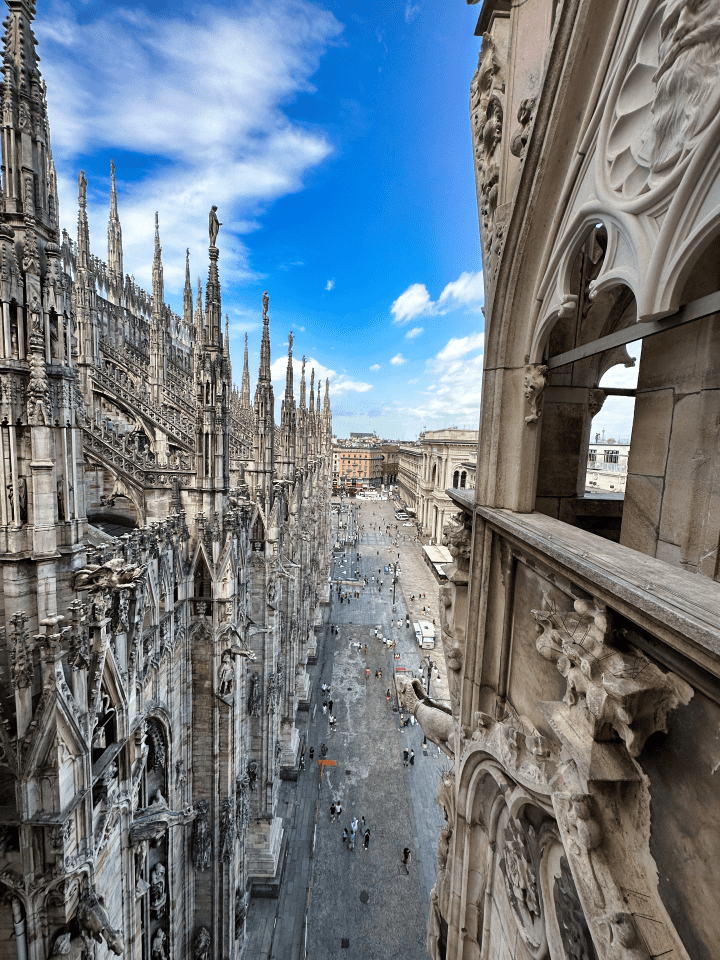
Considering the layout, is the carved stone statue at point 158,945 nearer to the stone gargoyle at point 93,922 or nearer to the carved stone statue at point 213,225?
the stone gargoyle at point 93,922

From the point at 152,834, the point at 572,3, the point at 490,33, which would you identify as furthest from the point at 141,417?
the point at 572,3

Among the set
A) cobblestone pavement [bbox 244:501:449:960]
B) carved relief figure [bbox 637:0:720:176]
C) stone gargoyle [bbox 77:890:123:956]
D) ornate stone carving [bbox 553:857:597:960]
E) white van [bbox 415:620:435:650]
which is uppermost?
carved relief figure [bbox 637:0:720:176]

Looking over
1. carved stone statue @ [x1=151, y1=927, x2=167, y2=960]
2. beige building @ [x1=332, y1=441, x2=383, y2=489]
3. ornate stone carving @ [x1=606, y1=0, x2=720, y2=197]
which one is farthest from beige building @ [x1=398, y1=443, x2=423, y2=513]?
ornate stone carving @ [x1=606, y1=0, x2=720, y2=197]

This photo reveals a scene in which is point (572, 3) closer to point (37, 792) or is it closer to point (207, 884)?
point (37, 792)

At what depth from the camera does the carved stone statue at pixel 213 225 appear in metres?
10.8

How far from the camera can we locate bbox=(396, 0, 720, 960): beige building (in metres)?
1.75

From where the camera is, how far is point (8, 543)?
580 cm

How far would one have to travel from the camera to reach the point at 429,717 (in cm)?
550

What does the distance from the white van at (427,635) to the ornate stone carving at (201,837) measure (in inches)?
895

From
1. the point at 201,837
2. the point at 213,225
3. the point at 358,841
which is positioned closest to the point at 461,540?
the point at 213,225

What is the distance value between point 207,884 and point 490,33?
17.0m

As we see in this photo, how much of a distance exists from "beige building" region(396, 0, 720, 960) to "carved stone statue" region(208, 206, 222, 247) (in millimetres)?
8437

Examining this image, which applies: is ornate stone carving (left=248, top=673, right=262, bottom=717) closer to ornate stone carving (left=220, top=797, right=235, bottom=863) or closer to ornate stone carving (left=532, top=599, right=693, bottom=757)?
ornate stone carving (left=220, top=797, right=235, bottom=863)

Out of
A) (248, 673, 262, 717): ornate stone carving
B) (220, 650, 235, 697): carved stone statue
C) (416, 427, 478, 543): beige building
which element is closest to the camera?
(220, 650, 235, 697): carved stone statue
